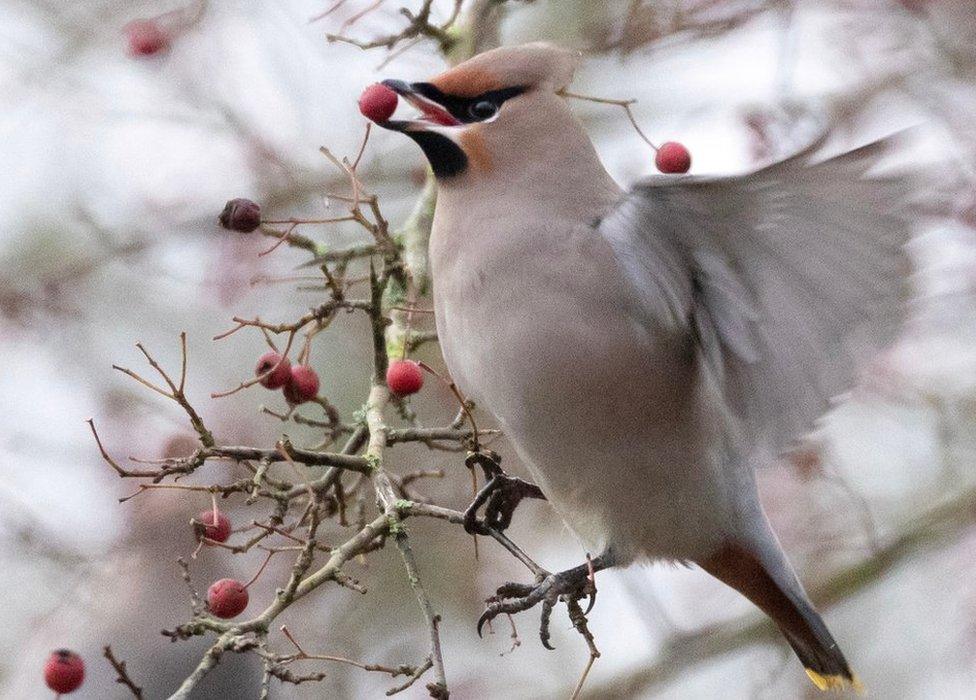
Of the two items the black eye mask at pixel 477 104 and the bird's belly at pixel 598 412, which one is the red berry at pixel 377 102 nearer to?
the black eye mask at pixel 477 104

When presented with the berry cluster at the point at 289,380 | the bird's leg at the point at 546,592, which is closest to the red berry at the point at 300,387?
the berry cluster at the point at 289,380

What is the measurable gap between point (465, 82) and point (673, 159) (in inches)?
21.4

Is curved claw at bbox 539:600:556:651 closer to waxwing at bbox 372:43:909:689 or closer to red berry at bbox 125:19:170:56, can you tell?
waxwing at bbox 372:43:909:689

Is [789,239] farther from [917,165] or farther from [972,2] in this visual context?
[972,2]

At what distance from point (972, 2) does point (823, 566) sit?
1.85 metres

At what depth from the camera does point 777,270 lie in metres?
2.76

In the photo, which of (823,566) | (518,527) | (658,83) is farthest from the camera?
(518,527)

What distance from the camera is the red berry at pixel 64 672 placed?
297 cm

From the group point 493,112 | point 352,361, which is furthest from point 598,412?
point 352,361

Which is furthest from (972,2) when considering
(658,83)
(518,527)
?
(518,527)

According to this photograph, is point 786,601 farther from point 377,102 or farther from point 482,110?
point 377,102

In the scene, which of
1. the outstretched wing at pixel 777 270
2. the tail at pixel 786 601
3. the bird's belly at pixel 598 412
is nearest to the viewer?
the outstretched wing at pixel 777 270

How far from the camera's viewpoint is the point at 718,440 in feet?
10.2

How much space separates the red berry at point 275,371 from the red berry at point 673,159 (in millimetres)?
994
